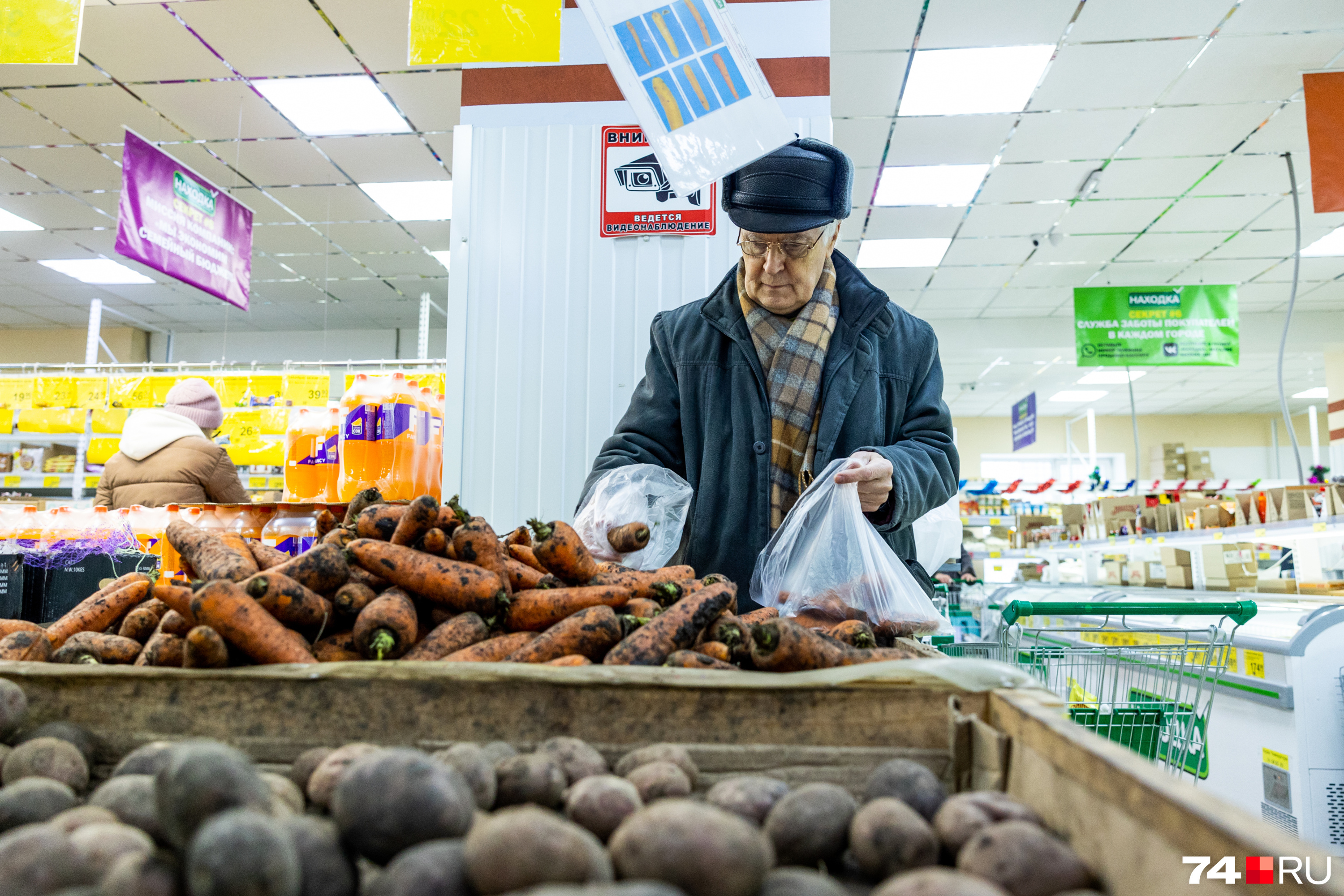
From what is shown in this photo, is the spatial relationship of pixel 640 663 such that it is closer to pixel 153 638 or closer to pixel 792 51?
pixel 153 638

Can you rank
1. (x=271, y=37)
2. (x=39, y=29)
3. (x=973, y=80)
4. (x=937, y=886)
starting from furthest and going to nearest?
(x=973, y=80), (x=271, y=37), (x=39, y=29), (x=937, y=886)

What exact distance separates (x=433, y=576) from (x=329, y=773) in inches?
15.5

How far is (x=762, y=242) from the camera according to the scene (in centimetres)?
194

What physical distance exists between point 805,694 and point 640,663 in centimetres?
24

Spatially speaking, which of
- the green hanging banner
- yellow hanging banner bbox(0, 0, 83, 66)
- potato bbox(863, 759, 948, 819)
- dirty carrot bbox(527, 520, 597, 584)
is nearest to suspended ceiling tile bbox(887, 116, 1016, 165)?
the green hanging banner

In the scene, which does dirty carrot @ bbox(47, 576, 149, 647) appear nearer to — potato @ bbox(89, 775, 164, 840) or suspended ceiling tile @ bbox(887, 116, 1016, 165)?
potato @ bbox(89, 775, 164, 840)

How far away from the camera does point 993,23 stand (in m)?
4.75

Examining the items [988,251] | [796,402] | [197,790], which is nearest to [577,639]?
[197,790]

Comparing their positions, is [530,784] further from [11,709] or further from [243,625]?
[11,709]

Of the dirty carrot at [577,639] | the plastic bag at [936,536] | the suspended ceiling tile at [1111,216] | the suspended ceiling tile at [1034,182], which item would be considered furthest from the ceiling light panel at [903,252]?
the dirty carrot at [577,639]

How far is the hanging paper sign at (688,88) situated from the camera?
1.95 m

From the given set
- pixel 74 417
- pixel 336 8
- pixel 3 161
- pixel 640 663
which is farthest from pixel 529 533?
pixel 3 161

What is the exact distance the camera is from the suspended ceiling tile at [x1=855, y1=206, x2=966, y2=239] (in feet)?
24.3

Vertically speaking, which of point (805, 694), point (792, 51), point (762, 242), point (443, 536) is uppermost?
point (792, 51)
